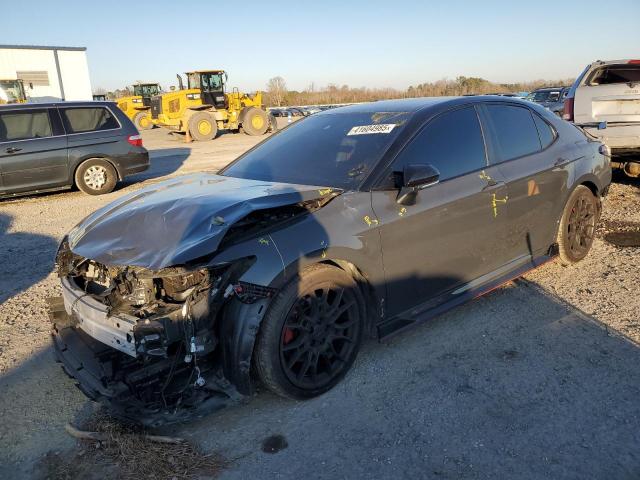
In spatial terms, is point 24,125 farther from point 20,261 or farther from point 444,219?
point 444,219

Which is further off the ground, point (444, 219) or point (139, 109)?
point (139, 109)

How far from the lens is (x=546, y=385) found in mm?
3025

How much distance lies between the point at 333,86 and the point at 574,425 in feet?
226

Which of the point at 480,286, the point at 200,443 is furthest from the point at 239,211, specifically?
the point at 480,286

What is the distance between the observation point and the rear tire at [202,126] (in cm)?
2044

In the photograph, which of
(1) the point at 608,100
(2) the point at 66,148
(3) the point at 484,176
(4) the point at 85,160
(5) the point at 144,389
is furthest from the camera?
(4) the point at 85,160

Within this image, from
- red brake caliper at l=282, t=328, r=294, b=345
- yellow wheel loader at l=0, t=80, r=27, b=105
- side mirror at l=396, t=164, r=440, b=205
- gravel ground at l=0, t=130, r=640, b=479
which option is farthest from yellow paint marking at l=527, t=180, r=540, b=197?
yellow wheel loader at l=0, t=80, r=27, b=105

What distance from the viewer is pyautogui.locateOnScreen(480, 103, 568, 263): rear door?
12.9 feet

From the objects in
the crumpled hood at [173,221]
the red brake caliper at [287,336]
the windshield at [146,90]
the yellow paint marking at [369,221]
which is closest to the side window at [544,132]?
the yellow paint marking at [369,221]

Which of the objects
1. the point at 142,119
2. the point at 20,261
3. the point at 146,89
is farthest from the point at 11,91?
the point at 20,261

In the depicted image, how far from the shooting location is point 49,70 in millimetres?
39875

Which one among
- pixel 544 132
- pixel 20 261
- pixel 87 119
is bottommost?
pixel 20 261

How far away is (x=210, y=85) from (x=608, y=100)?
1717 centimetres

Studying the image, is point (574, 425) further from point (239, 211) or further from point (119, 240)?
point (119, 240)
